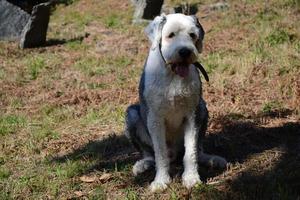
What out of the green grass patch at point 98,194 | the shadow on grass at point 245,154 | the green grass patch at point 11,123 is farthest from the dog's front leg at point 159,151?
the green grass patch at point 11,123

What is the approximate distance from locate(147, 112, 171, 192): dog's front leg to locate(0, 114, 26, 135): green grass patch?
2.98 meters

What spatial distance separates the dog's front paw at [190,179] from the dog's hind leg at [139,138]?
57 cm

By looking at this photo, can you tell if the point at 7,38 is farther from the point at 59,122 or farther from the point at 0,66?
the point at 59,122

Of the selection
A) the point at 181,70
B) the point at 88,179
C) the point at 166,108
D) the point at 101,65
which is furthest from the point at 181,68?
the point at 101,65

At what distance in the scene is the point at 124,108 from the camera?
7.88 m

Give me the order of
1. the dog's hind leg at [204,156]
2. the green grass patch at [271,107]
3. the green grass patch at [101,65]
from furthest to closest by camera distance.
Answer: the green grass patch at [101,65] → the green grass patch at [271,107] → the dog's hind leg at [204,156]

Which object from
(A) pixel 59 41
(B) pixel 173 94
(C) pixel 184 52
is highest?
(C) pixel 184 52

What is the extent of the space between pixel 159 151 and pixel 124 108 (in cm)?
283

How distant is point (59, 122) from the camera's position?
777 cm

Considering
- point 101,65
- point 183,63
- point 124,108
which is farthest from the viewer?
point 101,65

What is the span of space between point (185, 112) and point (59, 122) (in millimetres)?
3134

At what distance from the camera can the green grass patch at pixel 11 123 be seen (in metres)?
7.46

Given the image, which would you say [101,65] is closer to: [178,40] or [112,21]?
[112,21]

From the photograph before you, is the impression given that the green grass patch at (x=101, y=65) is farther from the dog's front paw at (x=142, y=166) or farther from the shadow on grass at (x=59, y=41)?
the dog's front paw at (x=142, y=166)
